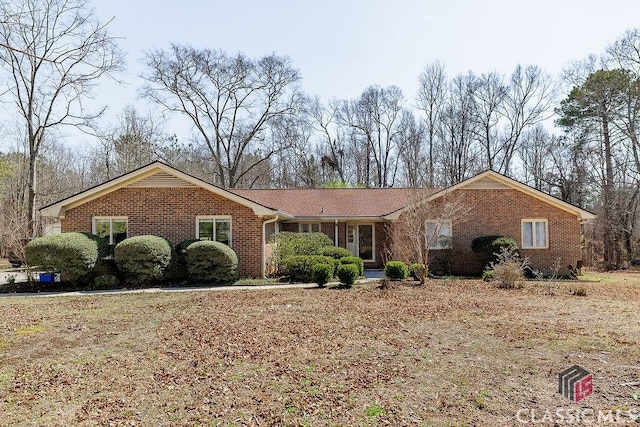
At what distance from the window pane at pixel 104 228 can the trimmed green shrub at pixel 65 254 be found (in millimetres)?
1493

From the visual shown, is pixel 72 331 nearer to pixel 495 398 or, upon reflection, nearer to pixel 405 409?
pixel 405 409

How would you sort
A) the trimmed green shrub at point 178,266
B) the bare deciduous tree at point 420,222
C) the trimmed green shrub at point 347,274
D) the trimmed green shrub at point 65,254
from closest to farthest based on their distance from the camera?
1. the trimmed green shrub at point 65,254
2. the trimmed green shrub at point 347,274
3. the trimmed green shrub at point 178,266
4. the bare deciduous tree at point 420,222

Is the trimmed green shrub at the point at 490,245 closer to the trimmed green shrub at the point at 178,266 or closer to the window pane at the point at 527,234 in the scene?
the window pane at the point at 527,234

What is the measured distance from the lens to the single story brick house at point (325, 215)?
15539 millimetres

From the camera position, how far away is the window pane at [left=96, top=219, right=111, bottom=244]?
15.6m

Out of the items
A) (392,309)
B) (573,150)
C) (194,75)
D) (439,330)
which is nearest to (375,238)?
(392,309)

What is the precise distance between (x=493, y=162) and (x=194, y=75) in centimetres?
2602

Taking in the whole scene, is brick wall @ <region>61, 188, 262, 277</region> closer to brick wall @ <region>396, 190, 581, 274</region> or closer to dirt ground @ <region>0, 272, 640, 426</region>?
dirt ground @ <region>0, 272, 640, 426</region>

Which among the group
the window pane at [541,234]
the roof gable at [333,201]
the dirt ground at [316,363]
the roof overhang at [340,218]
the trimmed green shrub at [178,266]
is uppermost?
the roof gable at [333,201]

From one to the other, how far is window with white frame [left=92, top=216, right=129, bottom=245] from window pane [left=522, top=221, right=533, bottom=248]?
655 inches

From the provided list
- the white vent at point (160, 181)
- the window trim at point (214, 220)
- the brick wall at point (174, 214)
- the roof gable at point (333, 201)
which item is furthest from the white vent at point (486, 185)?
the white vent at point (160, 181)

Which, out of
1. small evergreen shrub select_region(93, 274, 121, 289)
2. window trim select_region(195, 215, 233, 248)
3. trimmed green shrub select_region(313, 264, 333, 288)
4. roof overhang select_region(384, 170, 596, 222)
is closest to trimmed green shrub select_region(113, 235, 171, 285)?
small evergreen shrub select_region(93, 274, 121, 289)

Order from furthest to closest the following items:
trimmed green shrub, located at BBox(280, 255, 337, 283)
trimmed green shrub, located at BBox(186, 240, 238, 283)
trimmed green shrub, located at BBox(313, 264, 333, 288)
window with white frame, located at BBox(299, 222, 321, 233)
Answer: window with white frame, located at BBox(299, 222, 321, 233), trimmed green shrub, located at BBox(280, 255, 337, 283), trimmed green shrub, located at BBox(186, 240, 238, 283), trimmed green shrub, located at BBox(313, 264, 333, 288)

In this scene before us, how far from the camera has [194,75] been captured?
34.3 m
